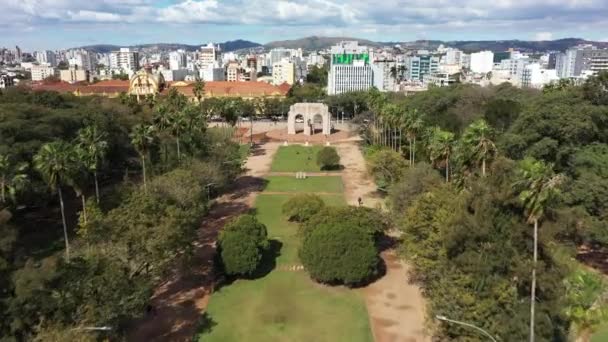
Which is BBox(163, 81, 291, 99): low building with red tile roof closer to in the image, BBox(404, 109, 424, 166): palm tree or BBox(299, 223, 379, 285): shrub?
BBox(404, 109, 424, 166): palm tree

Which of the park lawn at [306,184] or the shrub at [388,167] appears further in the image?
the park lawn at [306,184]

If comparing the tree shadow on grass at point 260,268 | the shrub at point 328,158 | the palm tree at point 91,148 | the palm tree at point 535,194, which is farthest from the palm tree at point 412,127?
the palm tree at point 535,194

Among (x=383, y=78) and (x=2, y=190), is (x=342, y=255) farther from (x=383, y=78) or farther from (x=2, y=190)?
(x=383, y=78)

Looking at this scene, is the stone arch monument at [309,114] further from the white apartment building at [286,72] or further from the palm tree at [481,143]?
the white apartment building at [286,72]

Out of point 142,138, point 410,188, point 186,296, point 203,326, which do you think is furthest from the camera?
point 142,138

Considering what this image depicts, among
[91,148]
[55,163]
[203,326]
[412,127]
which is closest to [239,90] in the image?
[412,127]

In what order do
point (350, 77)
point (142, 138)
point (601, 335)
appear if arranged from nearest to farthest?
point (601, 335) < point (142, 138) < point (350, 77)
